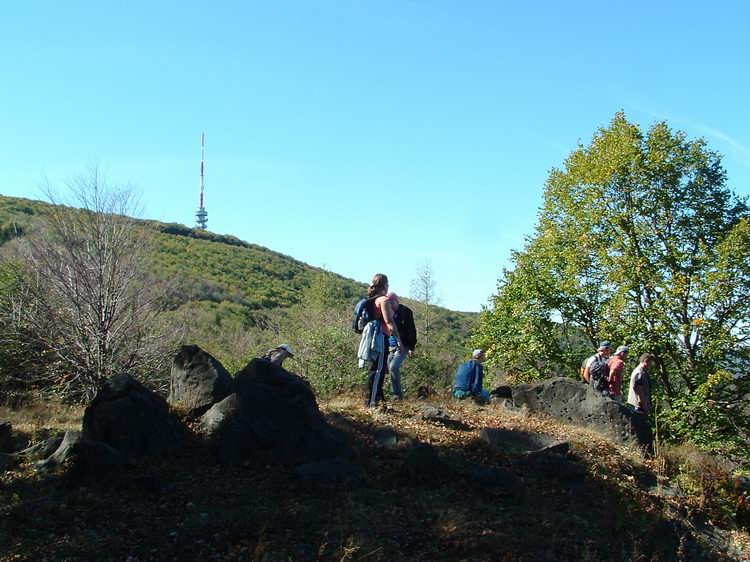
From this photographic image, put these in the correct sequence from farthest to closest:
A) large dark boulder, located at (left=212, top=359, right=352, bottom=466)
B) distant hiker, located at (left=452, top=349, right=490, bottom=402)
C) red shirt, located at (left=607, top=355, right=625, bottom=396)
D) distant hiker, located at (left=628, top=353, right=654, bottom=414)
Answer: distant hiker, located at (left=452, top=349, right=490, bottom=402) → red shirt, located at (left=607, top=355, right=625, bottom=396) → distant hiker, located at (left=628, top=353, right=654, bottom=414) → large dark boulder, located at (left=212, top=359, right=352, bottom=466)

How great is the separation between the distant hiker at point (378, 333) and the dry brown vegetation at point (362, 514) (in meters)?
1.36

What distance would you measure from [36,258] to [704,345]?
55.1 ft

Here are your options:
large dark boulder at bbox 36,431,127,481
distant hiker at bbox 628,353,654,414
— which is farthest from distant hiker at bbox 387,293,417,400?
distant hiker at bbox 628,353,654,414

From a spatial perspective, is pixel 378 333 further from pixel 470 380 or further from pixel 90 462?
pixel 90 462

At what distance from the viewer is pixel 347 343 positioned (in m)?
26.9

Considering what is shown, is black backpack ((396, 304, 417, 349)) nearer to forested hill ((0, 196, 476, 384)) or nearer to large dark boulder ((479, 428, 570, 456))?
large dark boulder ((479, 428, 570, 456))

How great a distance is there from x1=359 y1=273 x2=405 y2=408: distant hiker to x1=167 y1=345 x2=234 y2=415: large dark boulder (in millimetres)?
2106

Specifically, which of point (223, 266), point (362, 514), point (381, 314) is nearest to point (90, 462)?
point (362, 514)

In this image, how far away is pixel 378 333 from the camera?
9680mm

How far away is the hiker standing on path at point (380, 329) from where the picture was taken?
9641 mm

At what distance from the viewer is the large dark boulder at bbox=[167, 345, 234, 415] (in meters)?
8.37

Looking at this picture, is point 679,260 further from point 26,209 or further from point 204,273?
point 26,209

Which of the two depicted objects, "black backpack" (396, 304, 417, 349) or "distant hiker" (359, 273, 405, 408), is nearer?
"distant hiker" (359, 273, 405, 408)

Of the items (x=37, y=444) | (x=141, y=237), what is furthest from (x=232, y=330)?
(x=37, y=444)
